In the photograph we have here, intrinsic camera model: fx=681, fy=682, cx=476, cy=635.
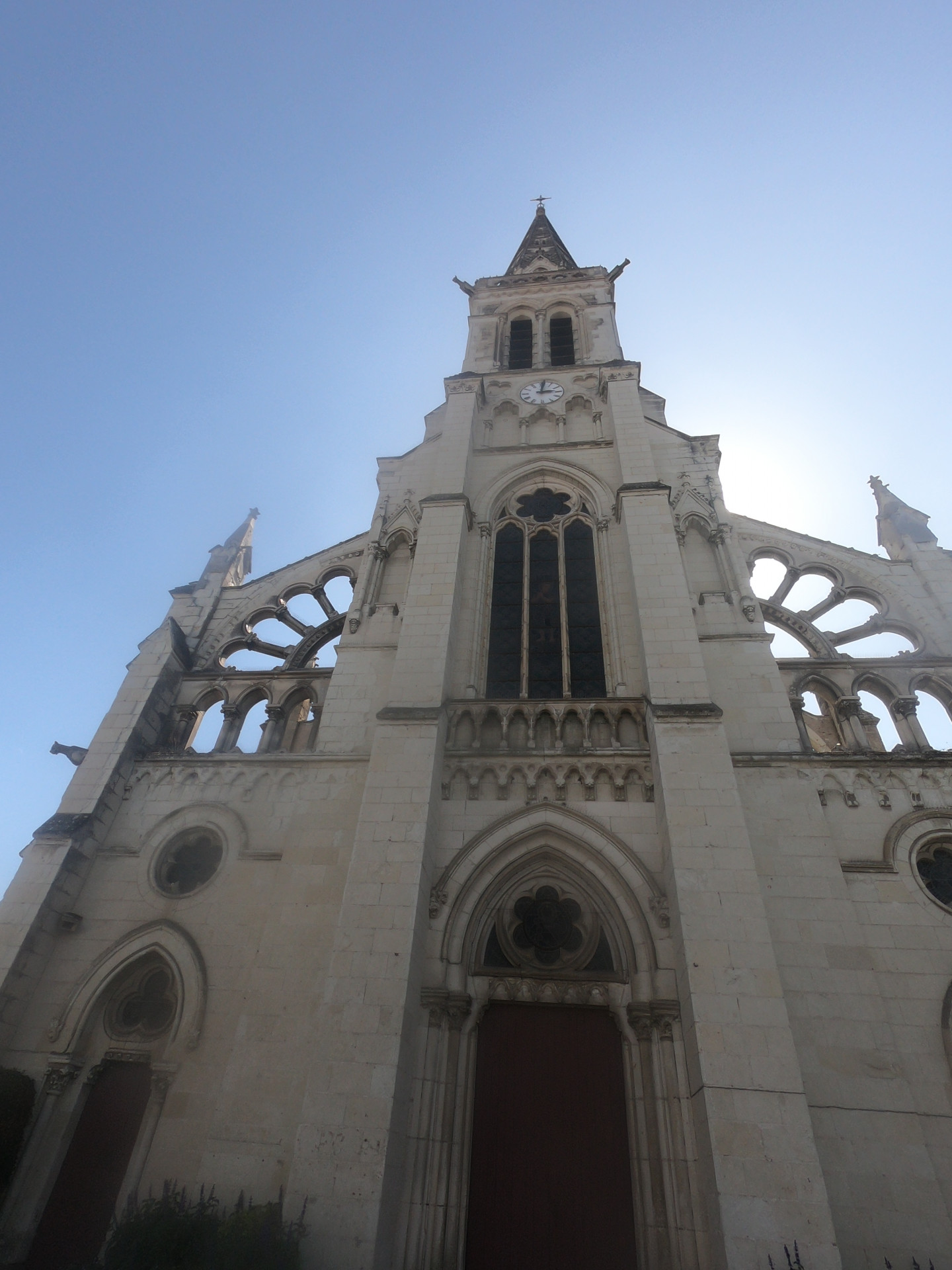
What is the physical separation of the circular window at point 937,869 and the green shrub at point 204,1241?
27.1 feet

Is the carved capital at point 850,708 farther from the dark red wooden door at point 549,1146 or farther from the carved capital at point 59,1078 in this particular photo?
the carved capital at point 59,1078

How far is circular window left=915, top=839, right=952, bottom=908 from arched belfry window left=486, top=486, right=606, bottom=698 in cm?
493

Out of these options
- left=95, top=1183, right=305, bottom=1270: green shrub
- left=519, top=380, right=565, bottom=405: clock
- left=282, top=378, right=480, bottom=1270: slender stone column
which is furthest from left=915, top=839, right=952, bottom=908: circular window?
left=519, top=380, right=565, bottom=405: clock

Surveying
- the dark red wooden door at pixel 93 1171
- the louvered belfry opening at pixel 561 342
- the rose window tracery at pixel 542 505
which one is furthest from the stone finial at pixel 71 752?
the louvered belfry opening at pixel 561 342

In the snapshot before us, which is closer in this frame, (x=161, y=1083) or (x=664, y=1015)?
(x=664, y=1015)

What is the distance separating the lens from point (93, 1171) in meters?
8.09

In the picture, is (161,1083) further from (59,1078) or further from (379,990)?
(379,990)

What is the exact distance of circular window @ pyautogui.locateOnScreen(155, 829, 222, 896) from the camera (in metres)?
10.0

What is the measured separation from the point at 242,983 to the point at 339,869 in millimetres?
1789

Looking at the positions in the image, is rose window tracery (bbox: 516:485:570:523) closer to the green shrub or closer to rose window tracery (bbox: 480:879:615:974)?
rose window tracery (bbox: 480:879:615:974)

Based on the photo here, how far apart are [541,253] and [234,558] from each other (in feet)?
55.5

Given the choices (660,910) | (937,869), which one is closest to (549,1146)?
(660,910)

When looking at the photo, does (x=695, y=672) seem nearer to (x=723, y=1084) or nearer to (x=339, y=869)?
(x=723, y=1084)

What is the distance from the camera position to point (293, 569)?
49.3ft
